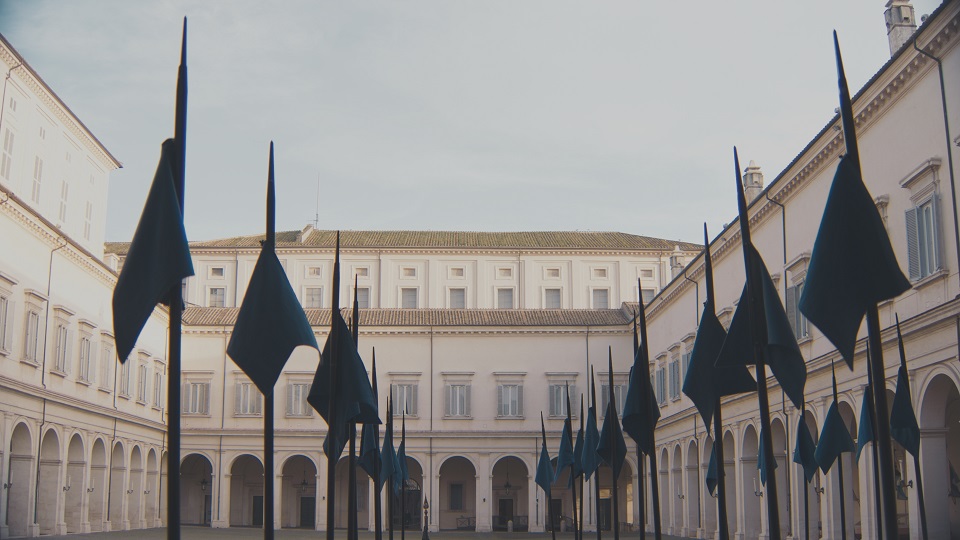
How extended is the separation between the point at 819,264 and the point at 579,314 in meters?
47.3

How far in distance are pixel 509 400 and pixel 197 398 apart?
48.4 feet

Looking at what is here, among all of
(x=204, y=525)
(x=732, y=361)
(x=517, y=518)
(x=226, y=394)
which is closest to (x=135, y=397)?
(x=226, y=394)

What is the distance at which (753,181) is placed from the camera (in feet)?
121

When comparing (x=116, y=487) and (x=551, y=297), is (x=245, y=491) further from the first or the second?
(x=551, y=297)

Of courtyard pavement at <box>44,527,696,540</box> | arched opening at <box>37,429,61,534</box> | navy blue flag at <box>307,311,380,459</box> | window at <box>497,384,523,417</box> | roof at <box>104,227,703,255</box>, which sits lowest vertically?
courtyard pavement at <box>44,527,696,540</box>

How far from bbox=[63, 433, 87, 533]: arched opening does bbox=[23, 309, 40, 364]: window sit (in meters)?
5.22

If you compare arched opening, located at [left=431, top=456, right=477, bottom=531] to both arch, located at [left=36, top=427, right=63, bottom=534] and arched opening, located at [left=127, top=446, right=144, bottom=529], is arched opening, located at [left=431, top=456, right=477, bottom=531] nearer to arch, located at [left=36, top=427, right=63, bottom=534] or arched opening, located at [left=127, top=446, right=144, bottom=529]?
arched opening, located at [left=127, top=446, right=144, bottom=529]

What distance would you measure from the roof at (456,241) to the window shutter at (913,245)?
144 feet

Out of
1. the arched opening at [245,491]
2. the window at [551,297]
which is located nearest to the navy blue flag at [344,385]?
the arched opening at [245,491]

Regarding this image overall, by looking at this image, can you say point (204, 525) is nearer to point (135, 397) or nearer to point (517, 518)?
point (135, 397)

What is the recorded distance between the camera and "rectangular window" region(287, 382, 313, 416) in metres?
51.8

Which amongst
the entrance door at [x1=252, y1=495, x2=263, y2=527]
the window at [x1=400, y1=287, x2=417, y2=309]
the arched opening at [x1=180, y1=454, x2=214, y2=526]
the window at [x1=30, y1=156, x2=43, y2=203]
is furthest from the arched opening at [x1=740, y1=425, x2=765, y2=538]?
the window at [x1=400, y1=287, x2=417, y2=309]

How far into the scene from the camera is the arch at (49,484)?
35.9 m

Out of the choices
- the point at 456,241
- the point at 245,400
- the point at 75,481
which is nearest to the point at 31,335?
the point at 75,481
